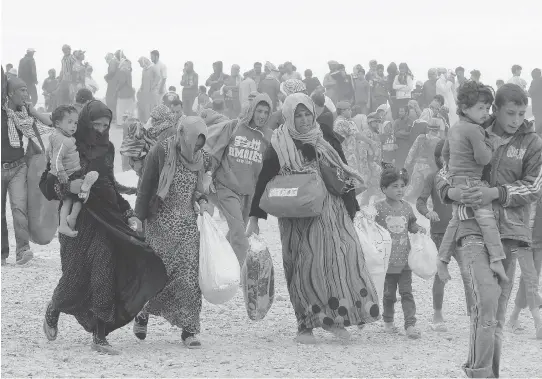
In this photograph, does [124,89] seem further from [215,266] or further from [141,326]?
[215,266]

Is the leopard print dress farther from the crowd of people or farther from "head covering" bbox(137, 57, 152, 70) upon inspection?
"head covering" bbox(137, 57, 152, 70)

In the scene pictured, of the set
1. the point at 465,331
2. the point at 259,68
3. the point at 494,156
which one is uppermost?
the point at 259,68

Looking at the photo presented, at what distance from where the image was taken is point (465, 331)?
905 cm

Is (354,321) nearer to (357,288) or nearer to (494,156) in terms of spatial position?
(357,288)

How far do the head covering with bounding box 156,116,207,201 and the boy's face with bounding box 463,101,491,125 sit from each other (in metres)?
2.31

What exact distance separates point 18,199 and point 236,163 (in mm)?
2643

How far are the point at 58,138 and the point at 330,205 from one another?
6.57 ft

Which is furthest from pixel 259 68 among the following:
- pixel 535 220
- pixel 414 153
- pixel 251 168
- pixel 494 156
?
pixel 494 156

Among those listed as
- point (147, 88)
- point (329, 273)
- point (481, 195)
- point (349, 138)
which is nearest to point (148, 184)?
point (329, 273)

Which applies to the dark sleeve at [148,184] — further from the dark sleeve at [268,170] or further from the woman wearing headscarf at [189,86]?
the woman wearing headscarf at [189,86]

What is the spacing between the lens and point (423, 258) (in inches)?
342

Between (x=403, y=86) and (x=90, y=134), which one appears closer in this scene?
(x=90, y=134)

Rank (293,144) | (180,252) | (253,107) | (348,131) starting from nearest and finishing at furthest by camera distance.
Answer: (180,252), (293,144), (253,107), (348,131)

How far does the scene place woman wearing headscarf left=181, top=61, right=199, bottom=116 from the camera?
27922 mm
